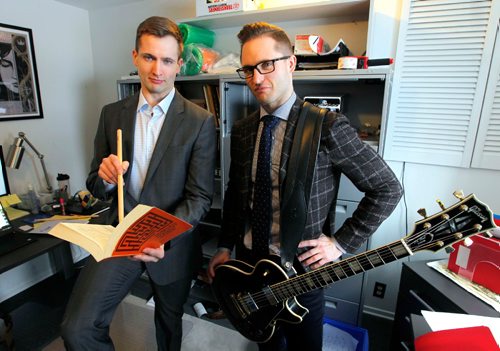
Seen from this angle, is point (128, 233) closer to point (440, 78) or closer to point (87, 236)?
point (87, 236)

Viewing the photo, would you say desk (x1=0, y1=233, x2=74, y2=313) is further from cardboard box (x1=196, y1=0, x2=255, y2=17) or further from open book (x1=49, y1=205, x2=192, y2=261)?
cardboard box (x1=196, y1=0, x2=255, y2=17)

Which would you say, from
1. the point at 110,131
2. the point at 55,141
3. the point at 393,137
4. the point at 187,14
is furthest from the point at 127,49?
the point at 393,137

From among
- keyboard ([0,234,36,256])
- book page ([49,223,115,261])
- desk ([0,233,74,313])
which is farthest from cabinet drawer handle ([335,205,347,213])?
keyboard ([0,234,36,256])

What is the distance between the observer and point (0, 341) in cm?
160

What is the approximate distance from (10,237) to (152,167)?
1.19m

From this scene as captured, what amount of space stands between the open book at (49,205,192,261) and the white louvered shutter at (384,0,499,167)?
1.55 m

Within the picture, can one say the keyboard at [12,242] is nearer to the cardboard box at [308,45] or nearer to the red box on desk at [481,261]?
the cardboard box at [308,45]

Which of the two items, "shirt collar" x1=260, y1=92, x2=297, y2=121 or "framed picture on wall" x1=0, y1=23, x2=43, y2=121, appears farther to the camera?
"framed picture on wall" x1=0, y1=23, x2=43, y2=121

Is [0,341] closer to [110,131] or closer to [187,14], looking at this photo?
[110,131]

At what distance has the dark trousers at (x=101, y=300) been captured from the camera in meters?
1.07

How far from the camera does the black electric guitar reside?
2.78 ft

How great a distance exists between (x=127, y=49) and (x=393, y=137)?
7.56 feet

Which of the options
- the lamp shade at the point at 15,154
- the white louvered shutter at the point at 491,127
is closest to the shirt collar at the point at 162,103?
the lamp shade at the point at 15,154

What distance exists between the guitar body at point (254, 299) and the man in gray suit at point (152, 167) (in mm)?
230
